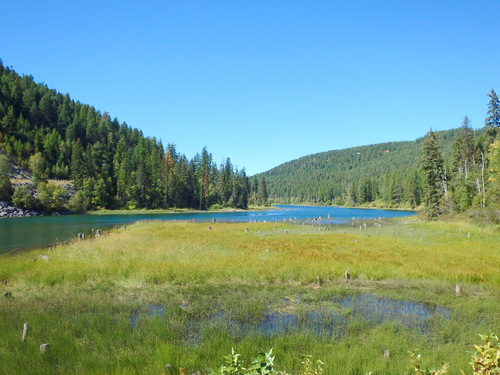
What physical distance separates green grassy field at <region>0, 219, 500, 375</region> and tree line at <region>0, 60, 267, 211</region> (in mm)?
77426

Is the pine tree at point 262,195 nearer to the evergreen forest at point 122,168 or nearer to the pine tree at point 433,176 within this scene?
the evergreen forest at point 122,168

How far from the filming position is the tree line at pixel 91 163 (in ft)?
321

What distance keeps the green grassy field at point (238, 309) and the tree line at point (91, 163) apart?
77.4 m

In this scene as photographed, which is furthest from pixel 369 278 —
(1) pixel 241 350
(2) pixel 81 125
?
(2) pixel 81 125

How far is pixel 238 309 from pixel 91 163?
362 feet

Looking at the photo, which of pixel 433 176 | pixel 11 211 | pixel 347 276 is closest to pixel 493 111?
pixel 433 176

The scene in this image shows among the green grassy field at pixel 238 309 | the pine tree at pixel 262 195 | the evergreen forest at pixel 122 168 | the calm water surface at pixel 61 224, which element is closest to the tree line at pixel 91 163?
the evergreen forest at pixel 122 168

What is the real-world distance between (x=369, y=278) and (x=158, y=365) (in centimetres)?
1260

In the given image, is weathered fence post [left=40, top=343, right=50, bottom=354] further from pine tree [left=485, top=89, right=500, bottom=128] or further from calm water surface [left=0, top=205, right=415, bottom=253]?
pine tree [left=485, top=89, right=500, bottom=128]

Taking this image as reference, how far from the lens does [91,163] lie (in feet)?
346

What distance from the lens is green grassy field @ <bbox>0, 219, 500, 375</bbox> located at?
7429 mm

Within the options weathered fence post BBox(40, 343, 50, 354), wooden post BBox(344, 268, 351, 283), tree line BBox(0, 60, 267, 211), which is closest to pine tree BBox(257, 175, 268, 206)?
tree line BBox(0, 60, 267, 211)

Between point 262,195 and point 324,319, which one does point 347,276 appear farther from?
point 262,195

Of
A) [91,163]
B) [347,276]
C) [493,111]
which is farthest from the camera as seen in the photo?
[91,163]
